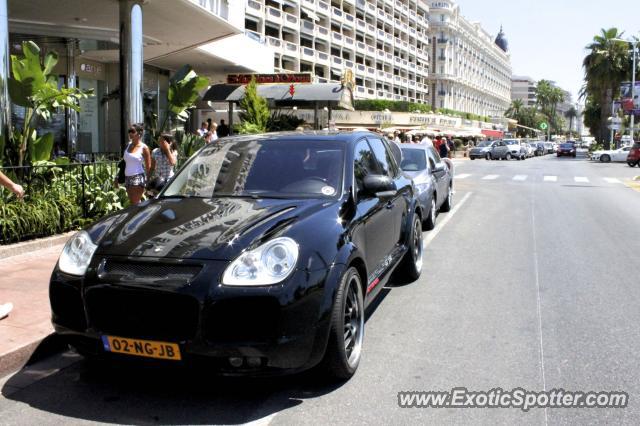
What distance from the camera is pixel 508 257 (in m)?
8.57

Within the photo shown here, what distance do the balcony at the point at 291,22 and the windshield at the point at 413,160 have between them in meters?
51.4

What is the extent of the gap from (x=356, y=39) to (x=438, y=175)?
68.4 meters

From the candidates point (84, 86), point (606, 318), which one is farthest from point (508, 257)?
point (84, 86)

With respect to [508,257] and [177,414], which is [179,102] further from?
[177,414]

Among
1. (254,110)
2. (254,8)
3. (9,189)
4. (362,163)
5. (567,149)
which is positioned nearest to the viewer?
(9,189)

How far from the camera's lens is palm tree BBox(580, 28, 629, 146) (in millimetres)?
63531

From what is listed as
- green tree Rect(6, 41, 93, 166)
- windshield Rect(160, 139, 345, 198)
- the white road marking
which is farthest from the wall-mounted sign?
windshield Rect(160, 139, 345, 198)

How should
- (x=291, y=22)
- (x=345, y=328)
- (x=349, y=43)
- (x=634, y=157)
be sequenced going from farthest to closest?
(x=349, y=43)
(x=291, y=22)
(x=634, y=157)
(x=345, y=328)

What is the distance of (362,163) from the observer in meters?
5.39

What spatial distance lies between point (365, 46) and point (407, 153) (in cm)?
6911

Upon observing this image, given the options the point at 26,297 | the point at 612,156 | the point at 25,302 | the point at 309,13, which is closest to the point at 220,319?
the point at 25,302

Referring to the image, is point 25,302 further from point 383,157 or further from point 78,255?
point 383,157

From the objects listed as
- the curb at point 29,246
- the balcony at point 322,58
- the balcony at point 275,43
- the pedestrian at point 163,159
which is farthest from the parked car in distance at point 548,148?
the curb at point 29,246

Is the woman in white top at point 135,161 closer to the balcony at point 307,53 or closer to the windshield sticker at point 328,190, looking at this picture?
the windshield sticker at point 328,190
